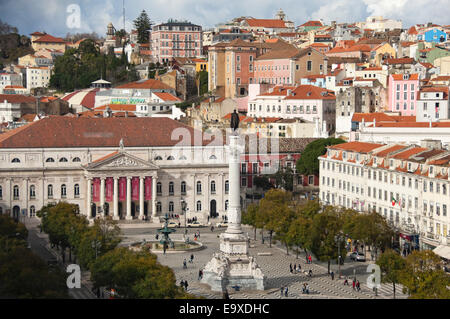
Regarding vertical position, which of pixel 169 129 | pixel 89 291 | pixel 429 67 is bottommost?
pixel 89 291

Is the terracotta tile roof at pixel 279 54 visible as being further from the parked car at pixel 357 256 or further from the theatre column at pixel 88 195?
the parked car at pixel 357 256

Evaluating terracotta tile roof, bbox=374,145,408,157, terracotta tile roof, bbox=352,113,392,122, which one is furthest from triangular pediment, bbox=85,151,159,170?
terracotta tile roof, bbox=352,113,392,122

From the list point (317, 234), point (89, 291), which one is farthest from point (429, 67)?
point (89, 291)

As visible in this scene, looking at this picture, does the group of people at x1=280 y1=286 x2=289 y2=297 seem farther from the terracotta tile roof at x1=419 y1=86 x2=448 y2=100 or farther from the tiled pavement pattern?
the terracotta tile roof at x1=419 y1=86 x2=448 y2=100

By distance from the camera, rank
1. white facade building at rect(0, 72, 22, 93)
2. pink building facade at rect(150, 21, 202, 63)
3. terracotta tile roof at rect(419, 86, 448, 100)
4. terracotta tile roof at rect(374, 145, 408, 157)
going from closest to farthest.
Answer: terracotta tile roof at rect(374, 145, 408, 157), terracotta tile roof at rect(419, 86, 448, 100), pink building facade at rect(150, 21, 202, 63), white facade building at rect(0, 72, 22, 93)
